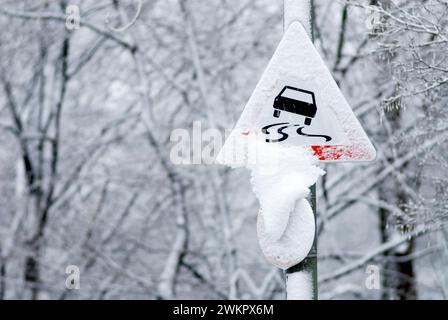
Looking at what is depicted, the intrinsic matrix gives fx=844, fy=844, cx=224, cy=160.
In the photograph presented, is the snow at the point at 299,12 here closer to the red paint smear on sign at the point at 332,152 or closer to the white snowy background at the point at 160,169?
the red paint smear on sign at the point at 332,152

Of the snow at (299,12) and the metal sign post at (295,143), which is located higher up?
the snow at (299,12)

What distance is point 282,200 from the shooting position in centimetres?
391

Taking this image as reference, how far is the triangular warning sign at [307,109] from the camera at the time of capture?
3.99m

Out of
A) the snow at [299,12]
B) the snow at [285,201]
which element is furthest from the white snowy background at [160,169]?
the snow at [285,201]

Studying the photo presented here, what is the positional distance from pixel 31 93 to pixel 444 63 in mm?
9058

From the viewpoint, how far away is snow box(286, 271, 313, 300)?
3931 mm

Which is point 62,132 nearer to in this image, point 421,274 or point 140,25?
point 140,25

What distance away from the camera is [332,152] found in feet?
13.1

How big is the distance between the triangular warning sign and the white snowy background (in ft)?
20.6
